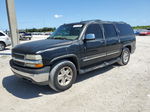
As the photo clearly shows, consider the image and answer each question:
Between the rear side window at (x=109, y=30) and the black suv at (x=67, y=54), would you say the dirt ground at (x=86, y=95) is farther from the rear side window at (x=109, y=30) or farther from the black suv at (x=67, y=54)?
the rear side window at (x=109, y=30)

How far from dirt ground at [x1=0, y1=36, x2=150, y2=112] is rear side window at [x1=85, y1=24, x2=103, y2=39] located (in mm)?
1498

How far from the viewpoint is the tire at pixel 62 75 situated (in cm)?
367

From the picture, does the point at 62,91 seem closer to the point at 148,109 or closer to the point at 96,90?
the point at 96,90

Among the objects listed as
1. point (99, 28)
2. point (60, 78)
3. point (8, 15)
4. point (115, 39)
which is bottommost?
point (60, 78)

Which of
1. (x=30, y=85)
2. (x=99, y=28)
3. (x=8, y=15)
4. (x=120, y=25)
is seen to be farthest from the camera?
(x=8, y=15)

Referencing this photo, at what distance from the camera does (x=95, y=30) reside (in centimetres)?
488

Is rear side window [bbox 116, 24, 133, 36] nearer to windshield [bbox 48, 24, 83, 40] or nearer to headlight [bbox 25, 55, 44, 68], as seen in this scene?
windshield [bbox 48, 24, 83, 40]

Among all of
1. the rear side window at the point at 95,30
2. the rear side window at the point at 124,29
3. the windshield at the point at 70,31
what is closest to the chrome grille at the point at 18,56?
the windshield at the point at 70,31

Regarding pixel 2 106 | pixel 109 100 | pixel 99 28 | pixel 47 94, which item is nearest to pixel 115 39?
pixel 99 28

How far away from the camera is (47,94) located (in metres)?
3.84

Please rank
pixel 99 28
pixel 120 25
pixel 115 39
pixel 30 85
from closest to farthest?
pixel 30 85 < pixel 99 28 < pixel 115 39 < pixel 120 25

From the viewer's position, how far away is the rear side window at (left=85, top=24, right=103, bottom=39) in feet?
15.3

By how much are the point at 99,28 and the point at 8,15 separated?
21.0 feet

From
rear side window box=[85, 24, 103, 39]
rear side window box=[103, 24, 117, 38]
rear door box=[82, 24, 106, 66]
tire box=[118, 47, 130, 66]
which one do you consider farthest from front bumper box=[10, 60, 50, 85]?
tire box=[118, 47, 130, 66]
